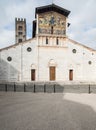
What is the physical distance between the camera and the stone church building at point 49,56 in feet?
103

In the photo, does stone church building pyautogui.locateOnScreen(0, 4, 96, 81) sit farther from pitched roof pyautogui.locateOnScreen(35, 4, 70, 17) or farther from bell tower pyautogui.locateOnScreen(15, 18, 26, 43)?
bell tower pyautogui.locateOnScreen(15, 18, 26, 43)

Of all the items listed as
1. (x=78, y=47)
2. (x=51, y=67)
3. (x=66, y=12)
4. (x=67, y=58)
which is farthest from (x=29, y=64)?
(x=66, y=12)

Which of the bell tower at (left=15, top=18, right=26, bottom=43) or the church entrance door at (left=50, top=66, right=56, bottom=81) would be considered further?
the bell tower at (left=15, top=18, right=26, bottom=43)

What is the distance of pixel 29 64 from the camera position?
104ft

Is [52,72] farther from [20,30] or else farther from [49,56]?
[20,30]

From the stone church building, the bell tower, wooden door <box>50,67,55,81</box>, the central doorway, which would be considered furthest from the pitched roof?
the bell tower

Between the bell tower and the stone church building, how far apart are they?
94.7ft

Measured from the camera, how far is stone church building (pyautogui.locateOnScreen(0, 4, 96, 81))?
3139 centimetres

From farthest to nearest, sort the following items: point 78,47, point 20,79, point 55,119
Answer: point 78,47 → point 20,79 → point 55,119

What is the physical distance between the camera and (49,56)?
32344 mm

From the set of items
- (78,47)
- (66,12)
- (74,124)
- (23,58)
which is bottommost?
(74,124)

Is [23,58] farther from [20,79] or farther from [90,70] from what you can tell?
[90,70]

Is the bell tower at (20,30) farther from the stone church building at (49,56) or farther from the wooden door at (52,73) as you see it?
the wooden door at (52,73)

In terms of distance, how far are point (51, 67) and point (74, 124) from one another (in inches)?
982
